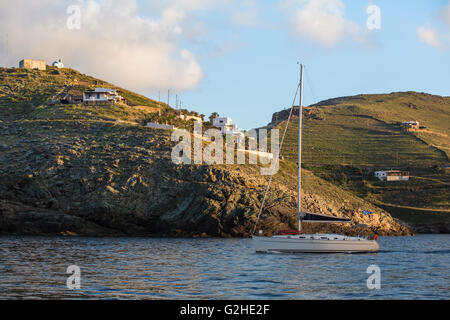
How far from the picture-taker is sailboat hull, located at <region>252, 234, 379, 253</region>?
48.8m

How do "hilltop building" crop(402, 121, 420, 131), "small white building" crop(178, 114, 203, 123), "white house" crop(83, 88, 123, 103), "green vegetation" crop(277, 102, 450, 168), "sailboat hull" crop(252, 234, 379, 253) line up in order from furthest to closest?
"hilltop building" crop(402, 121, 420, 131) → "green vegetation" crop(277, 102, 450, 168) → "small white building" crop(178, 114, 203, 123) → "white house" crop(83, 88, 123, 103) → "sailboat hull" crop(252, 234, 379, 253)

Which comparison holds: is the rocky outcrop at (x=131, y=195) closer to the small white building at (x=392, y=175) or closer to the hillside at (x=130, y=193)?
the hillside at (x=130, y=193)

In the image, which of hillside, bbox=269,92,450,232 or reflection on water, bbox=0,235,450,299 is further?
hillside, bbox=269,92,450,232

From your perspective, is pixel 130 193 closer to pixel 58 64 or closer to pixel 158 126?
pixel 158 126

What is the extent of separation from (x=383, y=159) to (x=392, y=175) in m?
19.0

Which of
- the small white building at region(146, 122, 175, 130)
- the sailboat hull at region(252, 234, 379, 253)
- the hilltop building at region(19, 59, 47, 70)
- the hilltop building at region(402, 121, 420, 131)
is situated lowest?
the sailboat hull at region(252, 234, 379, 253)

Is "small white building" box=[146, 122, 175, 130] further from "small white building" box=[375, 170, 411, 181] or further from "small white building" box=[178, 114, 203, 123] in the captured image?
"small white building" box=[375, 170, 411, 181]

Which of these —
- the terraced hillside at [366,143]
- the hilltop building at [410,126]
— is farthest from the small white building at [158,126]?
the hilltop building at [410,126]

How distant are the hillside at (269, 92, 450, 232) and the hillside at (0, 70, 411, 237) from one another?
20647mm

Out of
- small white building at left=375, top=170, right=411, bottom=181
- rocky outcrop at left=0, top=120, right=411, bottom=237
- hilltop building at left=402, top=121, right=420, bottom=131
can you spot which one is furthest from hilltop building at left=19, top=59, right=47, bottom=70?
hilltop building at left=402, top=121, right=420, bottom=131

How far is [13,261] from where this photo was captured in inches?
1574
